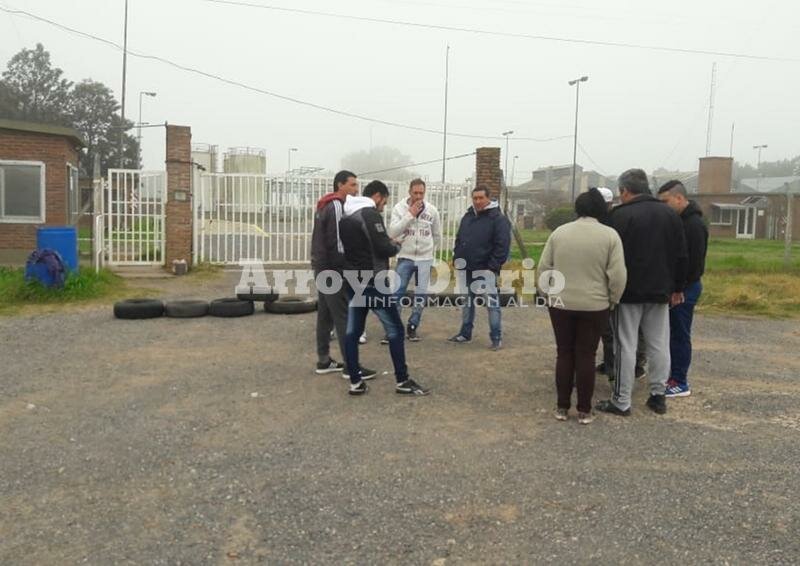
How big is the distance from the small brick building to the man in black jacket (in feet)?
38.1

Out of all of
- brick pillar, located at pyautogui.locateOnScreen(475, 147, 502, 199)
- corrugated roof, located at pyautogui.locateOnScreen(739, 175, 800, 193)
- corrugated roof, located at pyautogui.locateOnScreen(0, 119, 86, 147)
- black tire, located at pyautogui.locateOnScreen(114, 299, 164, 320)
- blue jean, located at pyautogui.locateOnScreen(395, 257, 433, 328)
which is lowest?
black tire, located at pyautogui.locateOnScreen(114, 299, 164, 320)

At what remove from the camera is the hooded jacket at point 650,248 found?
5.21m

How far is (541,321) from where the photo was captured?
9.74m

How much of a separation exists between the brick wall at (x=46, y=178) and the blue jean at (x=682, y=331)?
531 inches

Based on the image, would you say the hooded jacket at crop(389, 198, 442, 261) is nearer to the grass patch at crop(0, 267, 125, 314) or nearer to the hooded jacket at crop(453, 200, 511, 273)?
the hooded jacket at crop(453, 200, 511, 273)

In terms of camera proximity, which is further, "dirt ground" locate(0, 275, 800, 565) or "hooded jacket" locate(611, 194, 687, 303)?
"hooded jacket" locate(611, 194, 687, 303)

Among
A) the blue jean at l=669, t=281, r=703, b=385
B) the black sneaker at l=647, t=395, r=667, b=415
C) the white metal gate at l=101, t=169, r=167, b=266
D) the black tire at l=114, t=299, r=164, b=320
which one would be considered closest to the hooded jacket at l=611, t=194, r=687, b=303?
the blue jean at l=669, t=281, r=703, b=385

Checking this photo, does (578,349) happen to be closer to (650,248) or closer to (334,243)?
(650,248)

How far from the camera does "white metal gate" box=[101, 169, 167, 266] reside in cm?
1352

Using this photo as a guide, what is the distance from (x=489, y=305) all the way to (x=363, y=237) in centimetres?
243

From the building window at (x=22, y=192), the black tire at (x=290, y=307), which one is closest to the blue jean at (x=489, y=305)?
the black tire at (x=290, y=307)

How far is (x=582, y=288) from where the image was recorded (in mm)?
5004

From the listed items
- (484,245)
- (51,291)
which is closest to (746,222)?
(484,245)

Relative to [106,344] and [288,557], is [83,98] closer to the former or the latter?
[106,344]
